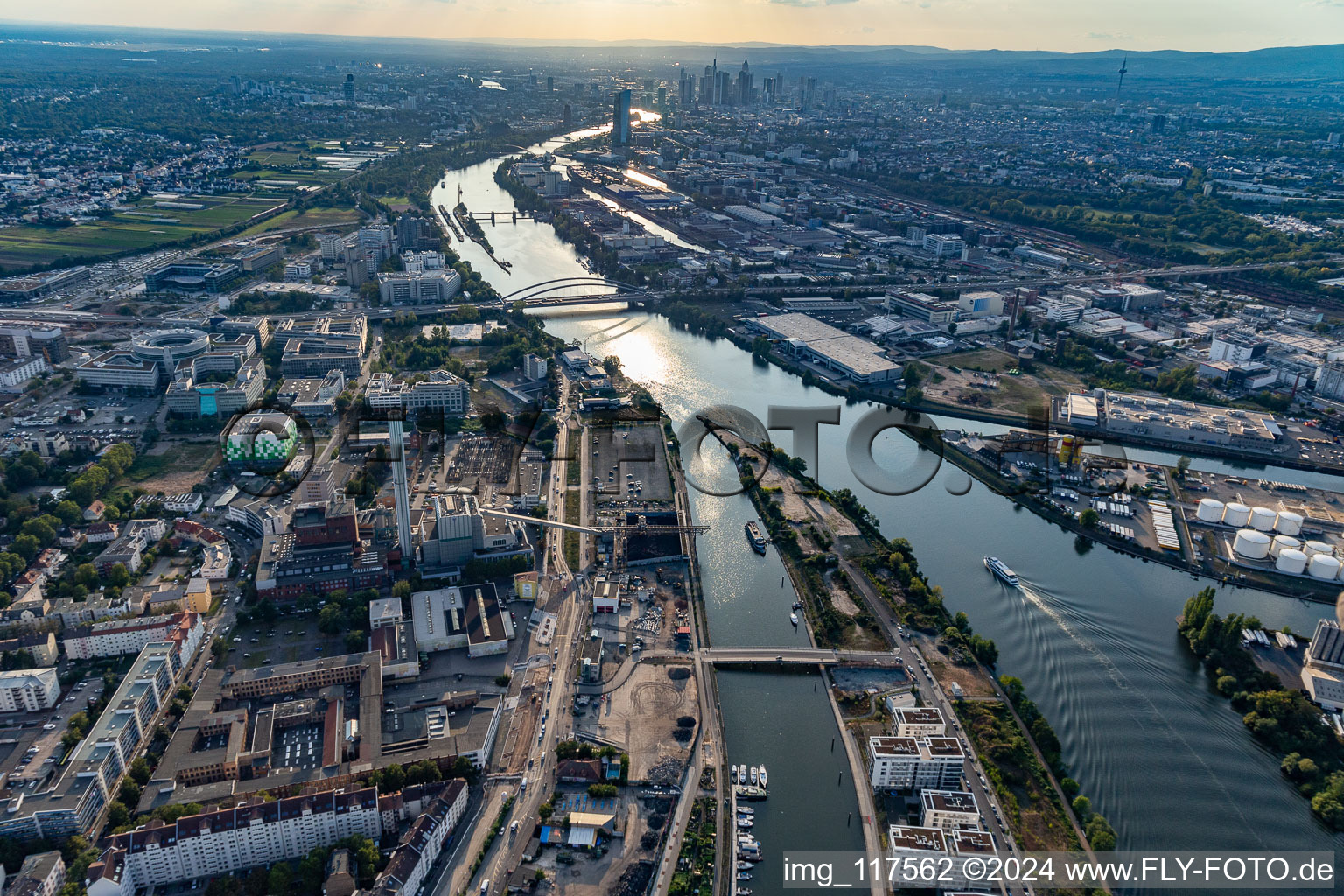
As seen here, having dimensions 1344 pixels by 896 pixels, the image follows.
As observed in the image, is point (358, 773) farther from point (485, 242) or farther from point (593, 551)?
point (485, 242)

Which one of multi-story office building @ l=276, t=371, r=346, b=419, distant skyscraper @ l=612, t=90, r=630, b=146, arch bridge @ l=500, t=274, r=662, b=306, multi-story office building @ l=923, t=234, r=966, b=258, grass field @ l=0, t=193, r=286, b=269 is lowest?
multi-story office building @ l=276, t=371, r=346, b=419

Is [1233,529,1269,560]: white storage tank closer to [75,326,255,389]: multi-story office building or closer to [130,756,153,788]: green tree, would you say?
[130,756,153,788]: green tree

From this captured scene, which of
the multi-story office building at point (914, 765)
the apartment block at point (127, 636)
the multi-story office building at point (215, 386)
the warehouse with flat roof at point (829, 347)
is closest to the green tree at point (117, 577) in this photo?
the apartment block at point (127, 636)

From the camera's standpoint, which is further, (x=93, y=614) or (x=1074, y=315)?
(x=1074, y=315)

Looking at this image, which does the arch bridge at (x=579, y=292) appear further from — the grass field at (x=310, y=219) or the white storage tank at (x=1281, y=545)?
the white storage tank at (x=1281, y=545)

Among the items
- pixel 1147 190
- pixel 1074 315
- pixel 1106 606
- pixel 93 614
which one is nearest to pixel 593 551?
pixel 93 614

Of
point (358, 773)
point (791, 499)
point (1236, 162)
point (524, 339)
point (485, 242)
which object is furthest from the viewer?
point (1236, 162)

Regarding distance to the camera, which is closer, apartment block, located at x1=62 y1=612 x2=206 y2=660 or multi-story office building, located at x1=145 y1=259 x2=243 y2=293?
apartment block, located at x1=62 y1=612 x2=206 y2=660

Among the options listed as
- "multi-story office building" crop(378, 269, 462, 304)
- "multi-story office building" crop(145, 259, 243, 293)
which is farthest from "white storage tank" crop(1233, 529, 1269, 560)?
"multi-story office building" crop(145, 259, 243, 293)
